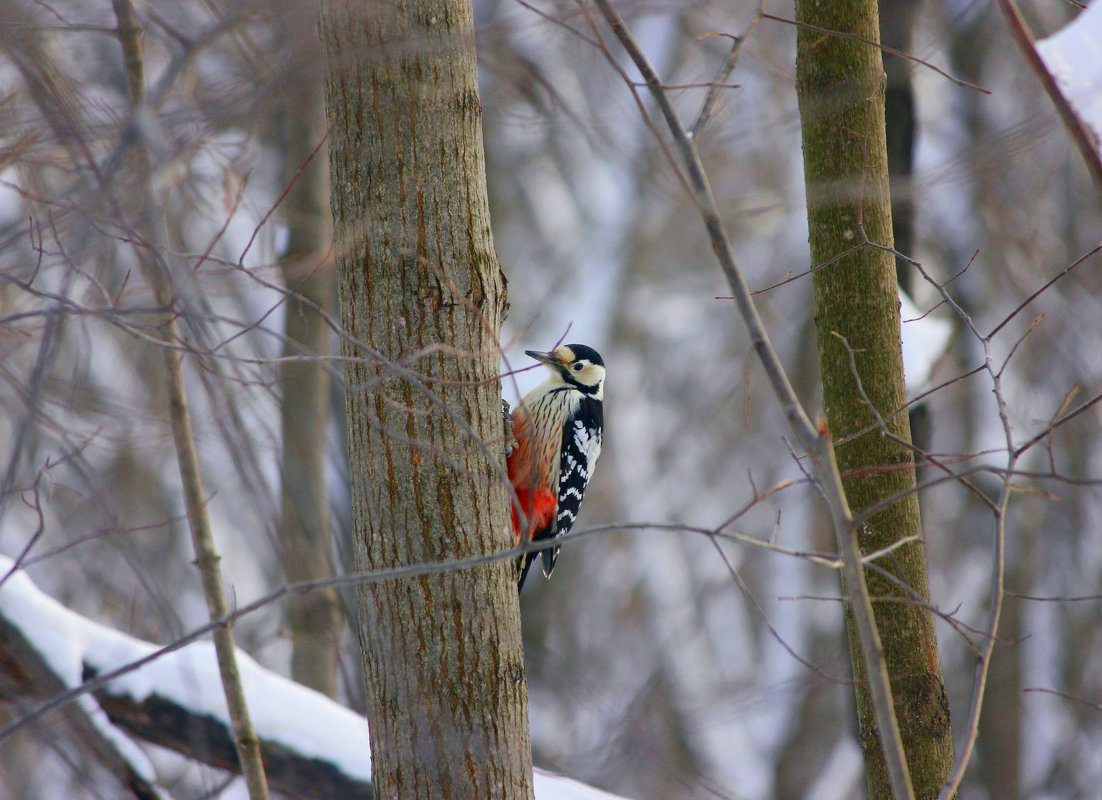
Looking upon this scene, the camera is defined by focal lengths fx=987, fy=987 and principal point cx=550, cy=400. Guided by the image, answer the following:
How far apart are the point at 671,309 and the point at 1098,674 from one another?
21.4 ft

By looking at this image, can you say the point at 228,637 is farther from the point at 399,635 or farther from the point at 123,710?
the point at 399,635

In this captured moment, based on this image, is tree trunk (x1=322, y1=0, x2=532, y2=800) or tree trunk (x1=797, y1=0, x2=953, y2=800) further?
tree trunk (x1=797, y1=0, x2=953, y2=800)

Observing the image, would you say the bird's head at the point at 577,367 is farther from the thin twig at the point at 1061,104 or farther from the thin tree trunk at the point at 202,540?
the thin twig at the point at 1061,104

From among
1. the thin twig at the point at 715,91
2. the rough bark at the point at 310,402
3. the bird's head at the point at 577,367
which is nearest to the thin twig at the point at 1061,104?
the thin twig at the point at 715,91

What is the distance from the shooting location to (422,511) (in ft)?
7.38

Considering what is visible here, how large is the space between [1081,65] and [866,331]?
1.27 m

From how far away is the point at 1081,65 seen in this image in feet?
4.47

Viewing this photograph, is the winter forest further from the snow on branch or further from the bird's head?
the bird's head

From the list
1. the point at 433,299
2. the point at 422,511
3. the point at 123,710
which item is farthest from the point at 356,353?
the point at 123,710

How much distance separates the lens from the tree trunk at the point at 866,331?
2508 mm

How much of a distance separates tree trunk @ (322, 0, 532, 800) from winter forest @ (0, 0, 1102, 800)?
0.02 metres

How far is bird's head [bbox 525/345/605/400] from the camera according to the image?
461 cm

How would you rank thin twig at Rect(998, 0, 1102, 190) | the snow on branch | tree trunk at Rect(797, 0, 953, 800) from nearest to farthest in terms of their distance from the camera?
thin twig at Rect(998, 0, 1102, 190) → tree trunk at Rect(797, 0, 953, 800) → the snow on branch

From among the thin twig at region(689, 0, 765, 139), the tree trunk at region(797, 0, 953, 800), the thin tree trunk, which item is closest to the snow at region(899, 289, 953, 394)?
the tree trunk at region(797, 0, 953, 800)
